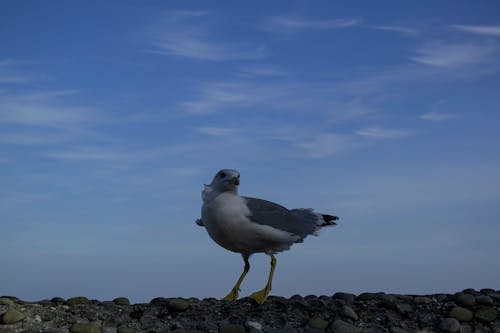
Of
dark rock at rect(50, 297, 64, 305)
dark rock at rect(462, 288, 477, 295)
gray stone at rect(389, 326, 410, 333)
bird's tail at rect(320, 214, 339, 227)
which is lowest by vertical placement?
dark rock at rect(50, 297, 64, 305)

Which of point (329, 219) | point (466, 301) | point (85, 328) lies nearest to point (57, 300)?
point (85, 328)

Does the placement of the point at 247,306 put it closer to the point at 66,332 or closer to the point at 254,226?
the point at 254,226

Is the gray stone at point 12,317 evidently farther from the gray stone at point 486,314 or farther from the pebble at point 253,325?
the gray stone at point 486,314

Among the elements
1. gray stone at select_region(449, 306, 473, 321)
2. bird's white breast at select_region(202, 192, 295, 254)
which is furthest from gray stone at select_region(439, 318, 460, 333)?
bird's white breast at select_region(202, 192, 295, 254)

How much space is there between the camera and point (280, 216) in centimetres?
830

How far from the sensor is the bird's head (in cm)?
802

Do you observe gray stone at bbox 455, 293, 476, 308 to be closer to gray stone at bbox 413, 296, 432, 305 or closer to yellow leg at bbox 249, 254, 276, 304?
gray stone at bbox 413, 296, 432, 305

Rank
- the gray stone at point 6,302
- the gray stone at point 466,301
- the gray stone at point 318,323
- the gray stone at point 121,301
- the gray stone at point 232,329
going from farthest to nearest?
the gray stone at point 121,301, the gray stone at point 466,301, the gray stone at point 6,302, the gray stone at point 318,323, the gray stone at point 232,329

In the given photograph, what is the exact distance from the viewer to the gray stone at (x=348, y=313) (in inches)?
312

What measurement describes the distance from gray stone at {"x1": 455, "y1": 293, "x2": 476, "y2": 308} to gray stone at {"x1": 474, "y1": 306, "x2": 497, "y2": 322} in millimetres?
149

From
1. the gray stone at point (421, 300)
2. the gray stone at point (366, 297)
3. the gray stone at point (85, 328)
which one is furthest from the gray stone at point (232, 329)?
the gray stone at point (421, 300)

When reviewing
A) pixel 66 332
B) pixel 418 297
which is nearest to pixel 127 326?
pixel 66 332

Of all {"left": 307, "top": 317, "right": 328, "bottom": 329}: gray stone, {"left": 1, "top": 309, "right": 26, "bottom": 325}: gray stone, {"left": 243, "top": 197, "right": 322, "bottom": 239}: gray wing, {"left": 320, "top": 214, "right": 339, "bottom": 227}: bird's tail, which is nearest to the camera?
{"left": 307, "top": 317, "right": 328, "bottom": 329}: gray stone

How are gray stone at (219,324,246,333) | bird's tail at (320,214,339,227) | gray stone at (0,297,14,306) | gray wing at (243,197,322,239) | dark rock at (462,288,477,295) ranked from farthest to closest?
dark rock at (462,288,477,295)
bird's tail at (320,214,339,227)
gray stone at (0,297,14,306)
gray wing at (243,197,322,239)
gray stone at (219,324,246,333)
